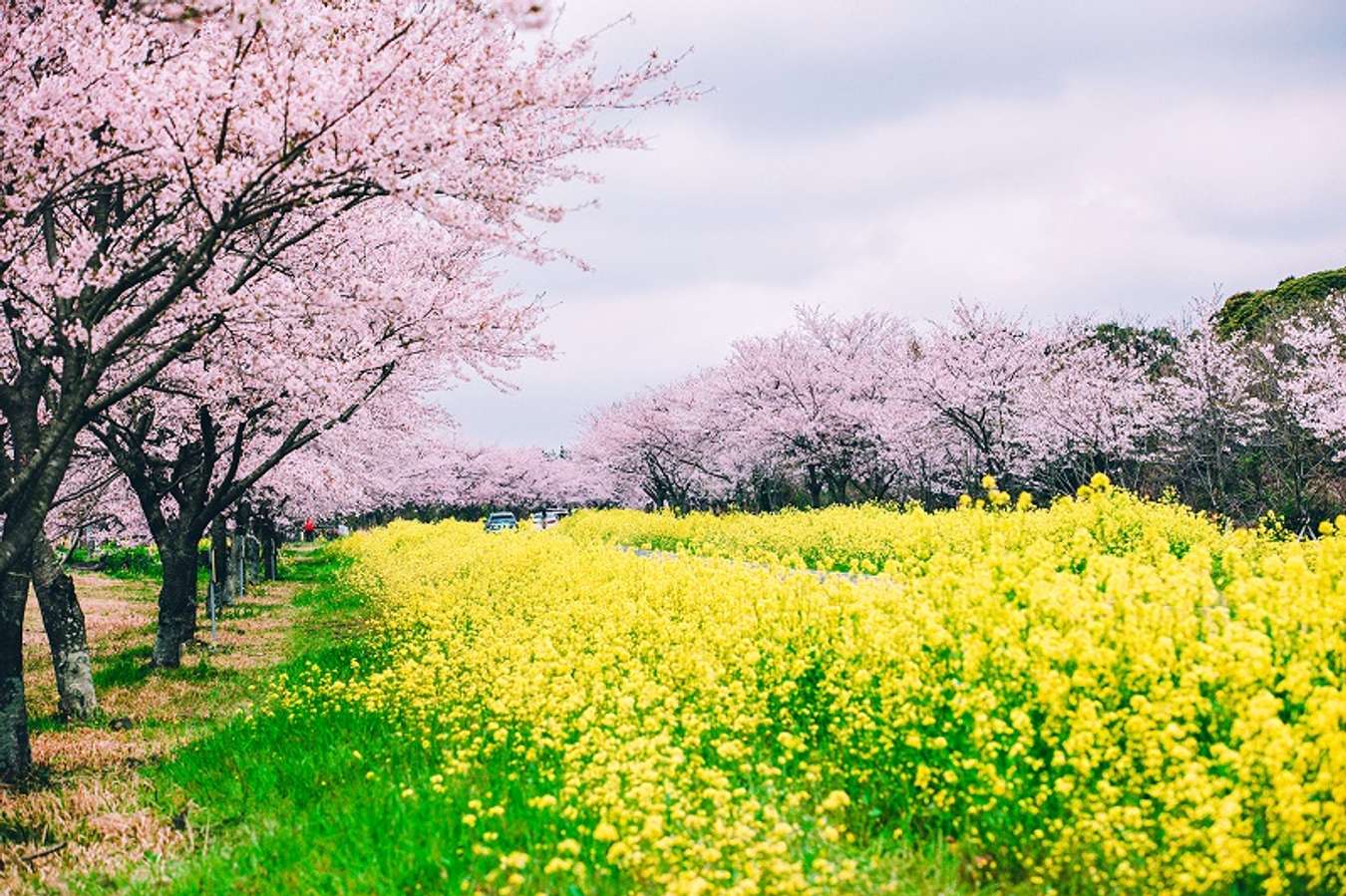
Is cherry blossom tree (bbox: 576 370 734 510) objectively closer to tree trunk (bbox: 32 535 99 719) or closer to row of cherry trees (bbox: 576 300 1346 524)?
Result: row of cherry trees (bbox: 576 300 1346 524)

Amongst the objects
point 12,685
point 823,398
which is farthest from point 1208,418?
point 12,685

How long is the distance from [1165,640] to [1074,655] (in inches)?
16.6

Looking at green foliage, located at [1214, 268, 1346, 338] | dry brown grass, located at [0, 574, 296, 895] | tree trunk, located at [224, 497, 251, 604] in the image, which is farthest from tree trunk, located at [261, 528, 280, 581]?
green foliage, located at [1214, 268, 1346, 338]

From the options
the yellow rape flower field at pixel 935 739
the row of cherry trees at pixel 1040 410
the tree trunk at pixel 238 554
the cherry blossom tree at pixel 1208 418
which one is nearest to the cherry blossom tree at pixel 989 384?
the row of cherry trees at pixel 1040 410

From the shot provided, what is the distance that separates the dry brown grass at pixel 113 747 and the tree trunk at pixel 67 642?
33 cm

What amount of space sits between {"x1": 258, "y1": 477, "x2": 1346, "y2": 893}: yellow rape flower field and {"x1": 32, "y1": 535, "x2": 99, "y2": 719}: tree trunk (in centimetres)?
443

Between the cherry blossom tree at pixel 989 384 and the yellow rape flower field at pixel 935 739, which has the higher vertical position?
the cherry blossom tree at pixel 989 384

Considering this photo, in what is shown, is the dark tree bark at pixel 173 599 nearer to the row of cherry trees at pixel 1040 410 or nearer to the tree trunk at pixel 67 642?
the tree trunk at pixel 67 642

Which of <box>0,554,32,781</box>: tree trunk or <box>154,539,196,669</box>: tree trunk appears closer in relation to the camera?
<box>0,554,32,781</box>: tree trunk

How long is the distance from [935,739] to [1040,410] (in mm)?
32395

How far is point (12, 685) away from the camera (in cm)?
891

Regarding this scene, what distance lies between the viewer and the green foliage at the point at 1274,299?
39.0m

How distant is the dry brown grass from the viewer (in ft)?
22.5

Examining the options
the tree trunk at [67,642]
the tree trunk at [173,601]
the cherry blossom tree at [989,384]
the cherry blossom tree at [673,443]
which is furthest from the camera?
the cherry blossom tree at [673,443]
